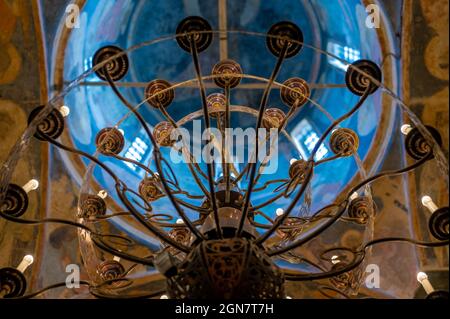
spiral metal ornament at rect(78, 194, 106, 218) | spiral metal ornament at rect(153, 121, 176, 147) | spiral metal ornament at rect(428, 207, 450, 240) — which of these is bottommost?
spiral metal ornament at rect(428, 207, 450, 240)

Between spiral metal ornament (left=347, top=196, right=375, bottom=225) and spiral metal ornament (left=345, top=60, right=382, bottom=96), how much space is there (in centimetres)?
104

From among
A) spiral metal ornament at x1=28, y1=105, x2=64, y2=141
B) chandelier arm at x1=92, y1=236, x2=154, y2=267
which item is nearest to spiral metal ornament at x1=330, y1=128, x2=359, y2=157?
chandelier arm at x1=92, y1=236, x2=154, y2=267

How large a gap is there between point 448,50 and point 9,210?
20.3 ft

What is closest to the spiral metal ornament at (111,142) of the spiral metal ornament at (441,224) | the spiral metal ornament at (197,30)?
the spiral metal ornament at (197,30)

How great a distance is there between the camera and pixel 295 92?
5.49 m

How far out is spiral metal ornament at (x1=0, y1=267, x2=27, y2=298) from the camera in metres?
Answer: 3.89

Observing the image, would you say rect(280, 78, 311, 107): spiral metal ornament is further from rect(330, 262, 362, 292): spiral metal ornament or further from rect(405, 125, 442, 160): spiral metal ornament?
rect(330, 262, 362, 292): spiral metal ornament

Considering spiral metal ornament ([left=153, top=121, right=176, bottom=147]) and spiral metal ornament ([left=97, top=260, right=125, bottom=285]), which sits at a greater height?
spiral metal ornament ([left=153, top=121, right=176, bottom=147])

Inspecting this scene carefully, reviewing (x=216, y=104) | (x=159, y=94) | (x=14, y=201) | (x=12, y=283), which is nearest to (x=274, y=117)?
(x=216, y=104)

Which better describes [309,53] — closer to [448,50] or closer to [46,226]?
[448,50]

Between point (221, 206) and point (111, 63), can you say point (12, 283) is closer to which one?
point (221, 206)

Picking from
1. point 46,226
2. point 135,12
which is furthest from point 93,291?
point 135,12

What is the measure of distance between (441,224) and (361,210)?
43.8 inches

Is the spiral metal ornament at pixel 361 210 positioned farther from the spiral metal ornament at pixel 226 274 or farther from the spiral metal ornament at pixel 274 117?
the spiral metal ornament at pixel 226 274
